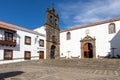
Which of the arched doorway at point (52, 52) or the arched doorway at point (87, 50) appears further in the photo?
the arched doorway at point (52, 52)

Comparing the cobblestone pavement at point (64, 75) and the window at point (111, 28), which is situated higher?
Result: the window at point (111, 28)

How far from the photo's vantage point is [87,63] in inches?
575

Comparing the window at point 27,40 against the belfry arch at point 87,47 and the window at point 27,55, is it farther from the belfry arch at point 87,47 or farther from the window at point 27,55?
the belfry arch at point 87,47

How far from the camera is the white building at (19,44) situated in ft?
49.5

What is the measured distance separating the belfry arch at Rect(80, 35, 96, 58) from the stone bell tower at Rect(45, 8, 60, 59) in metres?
4.54

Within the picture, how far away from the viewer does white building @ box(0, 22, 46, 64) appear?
15094 mm

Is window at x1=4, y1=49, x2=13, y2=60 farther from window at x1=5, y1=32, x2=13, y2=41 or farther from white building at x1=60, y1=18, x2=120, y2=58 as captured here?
white building at x1=60, y1=18, x2=120, y2=58

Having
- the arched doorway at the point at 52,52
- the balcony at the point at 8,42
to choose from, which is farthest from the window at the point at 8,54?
the arched doorway at the point at 52,52

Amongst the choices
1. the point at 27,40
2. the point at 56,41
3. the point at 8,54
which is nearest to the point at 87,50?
the point at 56,41

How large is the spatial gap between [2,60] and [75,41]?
42.8 feet

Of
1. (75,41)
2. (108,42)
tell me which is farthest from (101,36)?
(75,41)

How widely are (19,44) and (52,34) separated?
740cm

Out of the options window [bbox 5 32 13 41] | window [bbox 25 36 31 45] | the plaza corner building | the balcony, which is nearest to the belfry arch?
the plaza corner building

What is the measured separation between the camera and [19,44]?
56.0 feet
